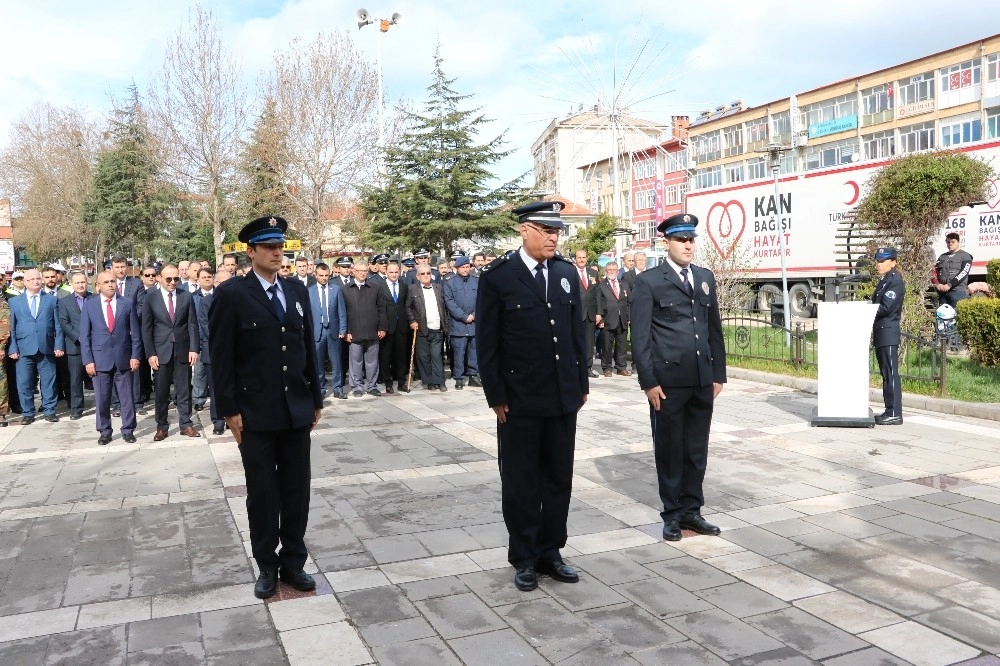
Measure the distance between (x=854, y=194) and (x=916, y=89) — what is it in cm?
3638

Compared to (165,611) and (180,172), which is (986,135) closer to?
(180,172)

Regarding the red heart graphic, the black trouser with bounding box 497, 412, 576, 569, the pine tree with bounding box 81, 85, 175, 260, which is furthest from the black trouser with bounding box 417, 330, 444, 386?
the pine tree with bounding box 81, 85, 175, 260

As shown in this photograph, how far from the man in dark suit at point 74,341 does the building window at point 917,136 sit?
1923 inches

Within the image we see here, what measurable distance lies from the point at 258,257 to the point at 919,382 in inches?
348

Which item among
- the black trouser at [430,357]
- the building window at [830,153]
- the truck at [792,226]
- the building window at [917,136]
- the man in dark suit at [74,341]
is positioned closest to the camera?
the man in dark suit at [74,341]

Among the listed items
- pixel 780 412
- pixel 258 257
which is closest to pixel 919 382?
pixel 780 412

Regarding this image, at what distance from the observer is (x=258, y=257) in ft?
15.2

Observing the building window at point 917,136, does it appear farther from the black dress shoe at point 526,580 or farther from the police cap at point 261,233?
the police cap at point 261,233

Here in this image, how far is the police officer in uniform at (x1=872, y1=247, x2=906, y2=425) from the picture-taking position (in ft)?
29.7

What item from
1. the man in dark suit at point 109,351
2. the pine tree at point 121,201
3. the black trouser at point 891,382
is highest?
the pine tree at point 121,201

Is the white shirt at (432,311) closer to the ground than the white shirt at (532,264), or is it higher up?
closer to the ground

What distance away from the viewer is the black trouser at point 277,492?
4605mm

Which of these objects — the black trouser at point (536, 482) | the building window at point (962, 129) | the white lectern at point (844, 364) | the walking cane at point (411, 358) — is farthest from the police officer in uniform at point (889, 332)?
the building window at point (962, 129)

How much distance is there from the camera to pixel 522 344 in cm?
471
